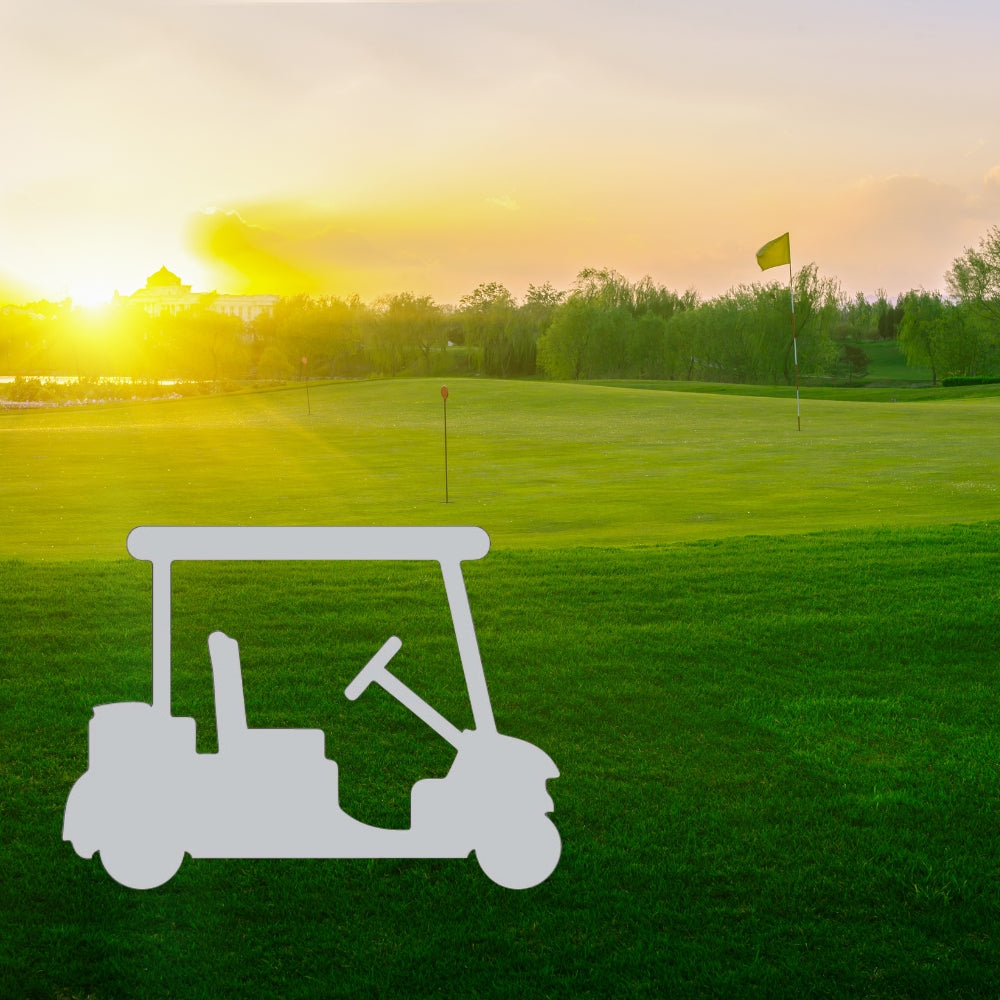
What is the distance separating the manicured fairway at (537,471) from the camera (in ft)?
47.4

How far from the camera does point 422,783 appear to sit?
374cm

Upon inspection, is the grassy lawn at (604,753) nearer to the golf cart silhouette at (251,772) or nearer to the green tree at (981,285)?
the golf cart silhouette at (251,772)

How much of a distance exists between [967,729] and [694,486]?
12.3m

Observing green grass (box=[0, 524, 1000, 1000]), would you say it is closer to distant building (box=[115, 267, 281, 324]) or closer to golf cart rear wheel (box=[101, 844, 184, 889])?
golf cart rear wheel (box=[101, 844, 184, 889])

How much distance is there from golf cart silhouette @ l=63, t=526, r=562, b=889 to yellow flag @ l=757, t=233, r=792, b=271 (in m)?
27.5

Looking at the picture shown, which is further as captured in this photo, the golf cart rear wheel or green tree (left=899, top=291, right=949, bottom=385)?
green tree (left=899, top=291, right=949, bottom=385)

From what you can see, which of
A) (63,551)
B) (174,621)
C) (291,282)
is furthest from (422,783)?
(291,282)

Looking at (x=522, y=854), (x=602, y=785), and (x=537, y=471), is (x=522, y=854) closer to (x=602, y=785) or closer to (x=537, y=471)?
(x=602, y=785)

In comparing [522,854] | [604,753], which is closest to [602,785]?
[604,753]

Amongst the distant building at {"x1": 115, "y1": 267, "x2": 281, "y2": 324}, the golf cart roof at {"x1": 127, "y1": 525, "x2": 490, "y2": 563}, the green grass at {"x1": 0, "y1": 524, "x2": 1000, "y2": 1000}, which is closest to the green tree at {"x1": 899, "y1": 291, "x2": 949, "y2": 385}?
the distant building at {"x1": 115, "y1": 267, "x2": 281, "y2": 324}

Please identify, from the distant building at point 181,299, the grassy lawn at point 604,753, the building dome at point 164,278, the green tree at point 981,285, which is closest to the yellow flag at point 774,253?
the grassy lawn at point 604,753

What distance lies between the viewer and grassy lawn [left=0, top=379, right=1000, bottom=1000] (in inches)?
153

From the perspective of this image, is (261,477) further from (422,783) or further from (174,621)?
(422,783)

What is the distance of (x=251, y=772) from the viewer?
3.62m
